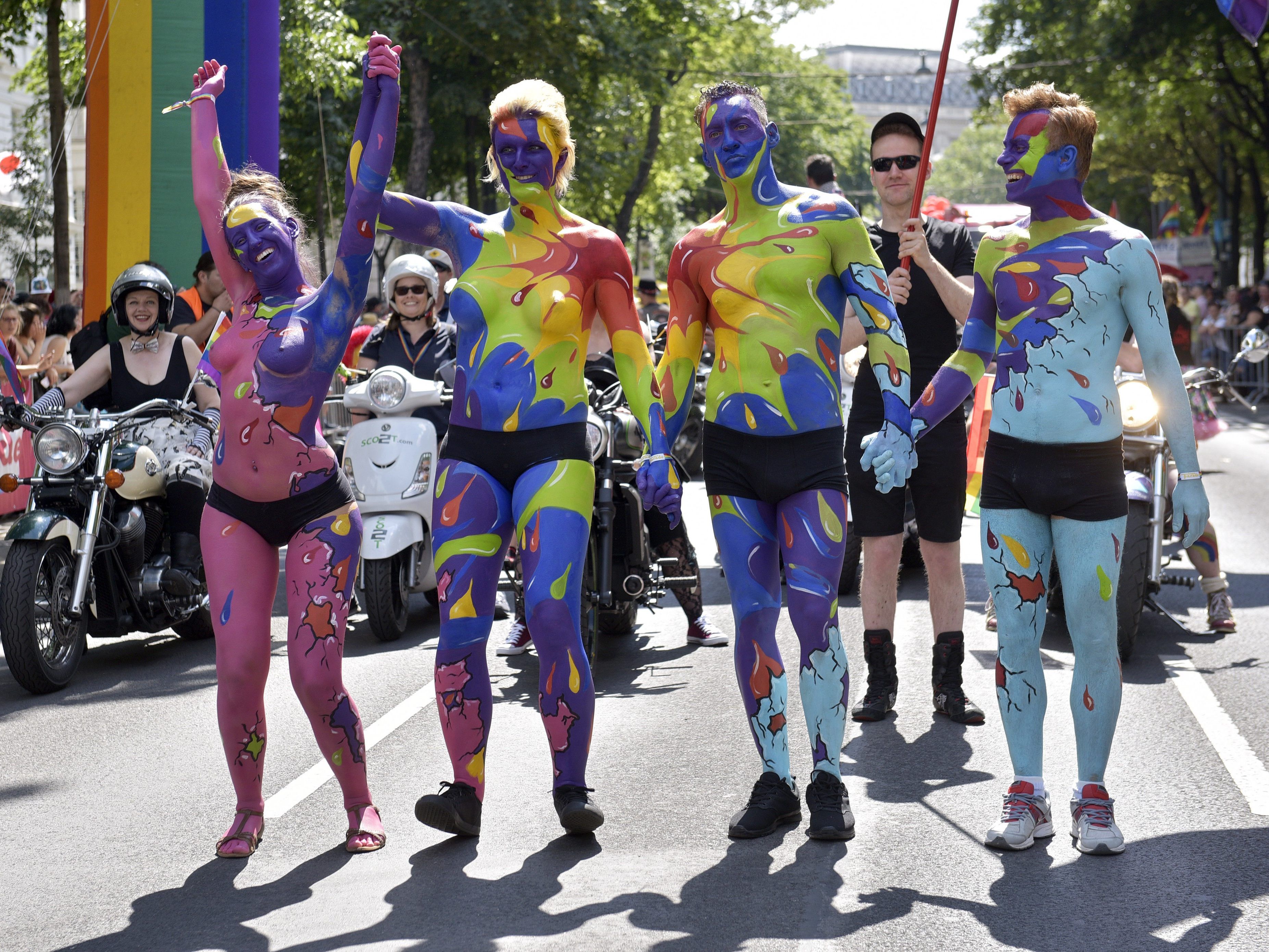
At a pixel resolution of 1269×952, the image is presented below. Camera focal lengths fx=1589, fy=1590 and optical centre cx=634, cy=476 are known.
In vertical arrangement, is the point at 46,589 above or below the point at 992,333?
below

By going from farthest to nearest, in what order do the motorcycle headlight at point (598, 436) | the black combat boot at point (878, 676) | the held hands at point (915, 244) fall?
1. the motorcycle headlight at point (598, 436)
2. the black combat boot at point (878, 676)
3. the held hands at point (915, 244)

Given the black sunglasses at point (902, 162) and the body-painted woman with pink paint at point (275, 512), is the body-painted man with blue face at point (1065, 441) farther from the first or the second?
the body-painted woman with pink paint at point (275, 512)

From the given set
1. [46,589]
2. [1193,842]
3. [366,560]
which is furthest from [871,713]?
[46,589]

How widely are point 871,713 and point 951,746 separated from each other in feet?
1.64

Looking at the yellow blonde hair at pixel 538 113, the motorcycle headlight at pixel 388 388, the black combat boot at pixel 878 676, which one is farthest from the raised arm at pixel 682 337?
the motorcycle headlight at pixel 388 388

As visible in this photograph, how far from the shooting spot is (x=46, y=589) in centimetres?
688

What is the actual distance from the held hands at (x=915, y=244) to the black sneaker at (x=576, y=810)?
2.11 metres

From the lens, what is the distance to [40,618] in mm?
6840

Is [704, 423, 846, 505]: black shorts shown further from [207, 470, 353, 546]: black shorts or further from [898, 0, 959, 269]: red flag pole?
[207, 470, 353, 546]: black shorts

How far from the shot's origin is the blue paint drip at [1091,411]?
180 inches

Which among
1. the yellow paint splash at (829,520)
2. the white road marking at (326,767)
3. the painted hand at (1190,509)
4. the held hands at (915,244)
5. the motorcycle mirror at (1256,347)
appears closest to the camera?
the painted hand at (1190,509)

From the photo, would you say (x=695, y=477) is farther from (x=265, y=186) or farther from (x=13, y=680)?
(x=265, y=186)

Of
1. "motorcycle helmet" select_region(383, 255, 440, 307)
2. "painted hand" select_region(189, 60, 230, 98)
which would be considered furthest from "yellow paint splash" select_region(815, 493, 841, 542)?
"motorcycle helmet" select_region(383, 255, 440, 307)

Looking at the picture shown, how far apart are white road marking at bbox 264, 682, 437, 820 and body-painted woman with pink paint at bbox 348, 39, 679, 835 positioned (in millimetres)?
301
